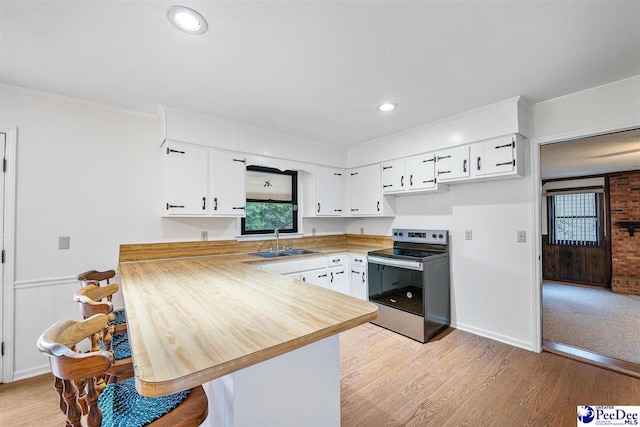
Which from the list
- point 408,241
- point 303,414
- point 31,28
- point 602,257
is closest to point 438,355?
point 408,241

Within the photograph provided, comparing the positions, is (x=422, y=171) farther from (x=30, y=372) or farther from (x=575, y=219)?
(x=575, y=219)

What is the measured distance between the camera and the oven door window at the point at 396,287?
2990 mm

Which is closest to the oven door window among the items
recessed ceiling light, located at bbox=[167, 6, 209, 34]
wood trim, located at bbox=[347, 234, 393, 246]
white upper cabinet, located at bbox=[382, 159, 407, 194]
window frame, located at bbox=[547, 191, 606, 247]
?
wood trim, located at bbox=[347, 234, 393, 246]

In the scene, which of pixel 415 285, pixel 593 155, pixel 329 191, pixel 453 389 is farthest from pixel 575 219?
pixel 453 389

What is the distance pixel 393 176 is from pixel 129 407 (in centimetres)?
328

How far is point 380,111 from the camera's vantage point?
2850 millimetres

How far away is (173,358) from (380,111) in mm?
2685

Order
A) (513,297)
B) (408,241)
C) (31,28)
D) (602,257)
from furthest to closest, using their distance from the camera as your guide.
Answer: (602,257)
(408,241)
(513,297)
(31,28)

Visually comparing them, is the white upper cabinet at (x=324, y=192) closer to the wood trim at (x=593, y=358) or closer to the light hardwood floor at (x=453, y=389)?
the light hardwood floor at (x=453, y=389)

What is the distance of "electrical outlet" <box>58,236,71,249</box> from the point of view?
245 centimetres

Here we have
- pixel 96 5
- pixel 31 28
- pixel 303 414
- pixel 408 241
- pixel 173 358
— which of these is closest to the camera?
pixel 173 358

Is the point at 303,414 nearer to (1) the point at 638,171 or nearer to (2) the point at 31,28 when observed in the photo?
(2) the point at 31,28

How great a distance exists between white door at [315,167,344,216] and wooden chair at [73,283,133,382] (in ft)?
8.74

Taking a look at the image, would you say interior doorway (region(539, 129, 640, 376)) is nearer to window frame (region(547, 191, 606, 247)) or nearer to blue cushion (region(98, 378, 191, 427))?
window frame (region(547, 191, 606, 247))
